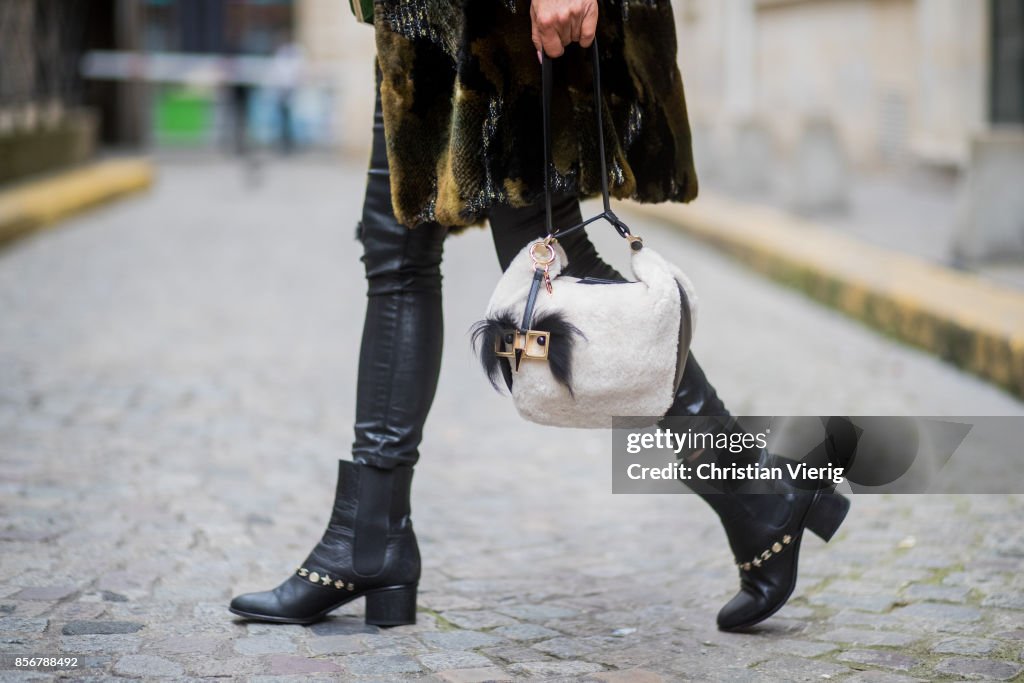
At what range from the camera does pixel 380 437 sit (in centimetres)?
244

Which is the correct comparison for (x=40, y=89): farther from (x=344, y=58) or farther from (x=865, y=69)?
(x=865, y=69)

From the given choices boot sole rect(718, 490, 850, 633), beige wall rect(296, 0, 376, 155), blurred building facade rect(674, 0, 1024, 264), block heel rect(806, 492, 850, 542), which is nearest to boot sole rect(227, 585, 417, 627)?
boot sole rect(718, 490, 850, 633)

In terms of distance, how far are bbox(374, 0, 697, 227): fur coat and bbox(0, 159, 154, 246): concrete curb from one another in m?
6.67

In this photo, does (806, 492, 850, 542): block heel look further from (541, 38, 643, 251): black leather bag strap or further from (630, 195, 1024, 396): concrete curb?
(630, 195, 1024, 396): concrete curb

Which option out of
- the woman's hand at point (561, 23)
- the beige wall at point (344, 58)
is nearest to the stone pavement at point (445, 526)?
the woman's hand at point (561, 23)

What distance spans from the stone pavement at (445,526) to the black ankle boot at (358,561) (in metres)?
0.05

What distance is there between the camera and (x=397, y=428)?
2.44 metres

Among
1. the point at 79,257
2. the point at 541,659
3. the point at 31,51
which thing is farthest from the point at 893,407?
the point at 31,51

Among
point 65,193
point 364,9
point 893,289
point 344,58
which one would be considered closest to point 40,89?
point 65,193

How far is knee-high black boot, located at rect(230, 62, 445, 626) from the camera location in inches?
95.8

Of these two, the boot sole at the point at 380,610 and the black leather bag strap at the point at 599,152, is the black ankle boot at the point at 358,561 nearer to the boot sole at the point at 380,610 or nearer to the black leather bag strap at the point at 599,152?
the boot sole at the point at 380,610

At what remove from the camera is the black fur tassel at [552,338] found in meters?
2.11

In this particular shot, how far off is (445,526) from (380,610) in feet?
2.81

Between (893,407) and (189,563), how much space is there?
97.6 inches
